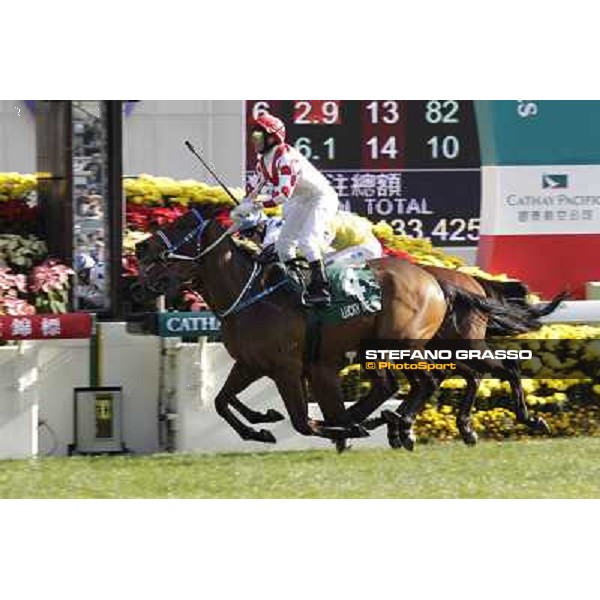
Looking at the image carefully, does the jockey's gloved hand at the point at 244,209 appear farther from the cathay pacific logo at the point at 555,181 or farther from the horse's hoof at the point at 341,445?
the cathay pacific logo at the point at 555,181

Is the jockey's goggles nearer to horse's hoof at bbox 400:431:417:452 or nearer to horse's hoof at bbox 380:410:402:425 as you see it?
horse's hoof at bbox 380:410:402:425

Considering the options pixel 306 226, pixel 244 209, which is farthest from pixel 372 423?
pixel 244 209

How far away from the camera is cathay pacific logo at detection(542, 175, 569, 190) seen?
9891 millimetres

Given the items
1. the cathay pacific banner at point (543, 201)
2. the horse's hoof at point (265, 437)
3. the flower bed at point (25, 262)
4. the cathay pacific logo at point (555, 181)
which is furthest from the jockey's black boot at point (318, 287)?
the flower bed at point (25, 262)

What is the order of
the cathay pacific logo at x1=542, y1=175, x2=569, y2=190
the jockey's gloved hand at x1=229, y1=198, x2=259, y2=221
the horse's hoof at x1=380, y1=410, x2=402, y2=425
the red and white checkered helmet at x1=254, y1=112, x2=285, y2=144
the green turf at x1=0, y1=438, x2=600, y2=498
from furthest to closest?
the horse's hoof at x1=380, y1=410, x2=402, y2=425
the cathay pacific logo at x1=542, y1=175, x2=569, y2=190
the jockey's gloved hand at x1=229, y1=198, x2=259, y2=221
the red and white checkered helmet at x1=254, y1=112, x2=285, y2=144
the green turf at x1=0, y1=438, x2=600, y2=498

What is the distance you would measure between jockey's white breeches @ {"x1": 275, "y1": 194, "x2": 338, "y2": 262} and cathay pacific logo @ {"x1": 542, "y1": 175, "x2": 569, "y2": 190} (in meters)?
1.07

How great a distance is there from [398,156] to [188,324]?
4.75 feet

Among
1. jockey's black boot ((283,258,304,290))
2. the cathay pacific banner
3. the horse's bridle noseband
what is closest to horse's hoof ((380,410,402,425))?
jockey's black boot ((283,258,304,290))

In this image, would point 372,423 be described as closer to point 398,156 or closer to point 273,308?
point 273,308

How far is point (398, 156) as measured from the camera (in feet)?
32.3

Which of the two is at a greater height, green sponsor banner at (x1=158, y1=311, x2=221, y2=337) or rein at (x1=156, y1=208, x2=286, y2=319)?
rein at (x1=156, y1=208, x2=286, y2=319)

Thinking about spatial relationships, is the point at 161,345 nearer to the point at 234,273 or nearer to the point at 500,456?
the point at 234,273

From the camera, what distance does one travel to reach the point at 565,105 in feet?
32.0

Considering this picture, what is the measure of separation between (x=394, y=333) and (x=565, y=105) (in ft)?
4.66
